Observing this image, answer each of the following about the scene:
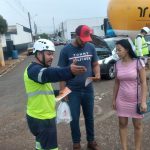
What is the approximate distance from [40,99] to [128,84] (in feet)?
4.65

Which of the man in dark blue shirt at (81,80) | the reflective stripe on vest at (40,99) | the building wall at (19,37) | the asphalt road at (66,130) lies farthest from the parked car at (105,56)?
the building wall at (19,37)

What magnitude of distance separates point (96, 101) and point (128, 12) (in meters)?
4.62

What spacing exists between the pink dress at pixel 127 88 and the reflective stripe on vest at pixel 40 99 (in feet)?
3.95

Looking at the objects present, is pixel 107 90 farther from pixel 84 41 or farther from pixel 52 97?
pixel 52 97

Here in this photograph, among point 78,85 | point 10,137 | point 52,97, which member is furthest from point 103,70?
point 52,97

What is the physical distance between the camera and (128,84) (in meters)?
4.95

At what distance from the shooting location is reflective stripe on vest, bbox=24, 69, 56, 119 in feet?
13.3

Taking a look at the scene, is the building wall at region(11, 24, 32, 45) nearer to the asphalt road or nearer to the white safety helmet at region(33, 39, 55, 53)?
the asphalt road

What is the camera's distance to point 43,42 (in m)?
3.90

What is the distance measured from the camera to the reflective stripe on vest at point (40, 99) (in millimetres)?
4047

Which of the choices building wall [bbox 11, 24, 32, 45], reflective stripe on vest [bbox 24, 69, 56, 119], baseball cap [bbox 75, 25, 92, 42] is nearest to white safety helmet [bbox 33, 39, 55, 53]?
reflective stripe on vest [bbox 24, 69, 56, 119]

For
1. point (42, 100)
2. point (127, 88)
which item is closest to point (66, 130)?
point (127, 88)

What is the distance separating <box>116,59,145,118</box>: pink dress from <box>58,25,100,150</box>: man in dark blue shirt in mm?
536

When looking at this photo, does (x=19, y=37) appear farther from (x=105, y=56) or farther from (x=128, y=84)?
(x=128, y=84)
